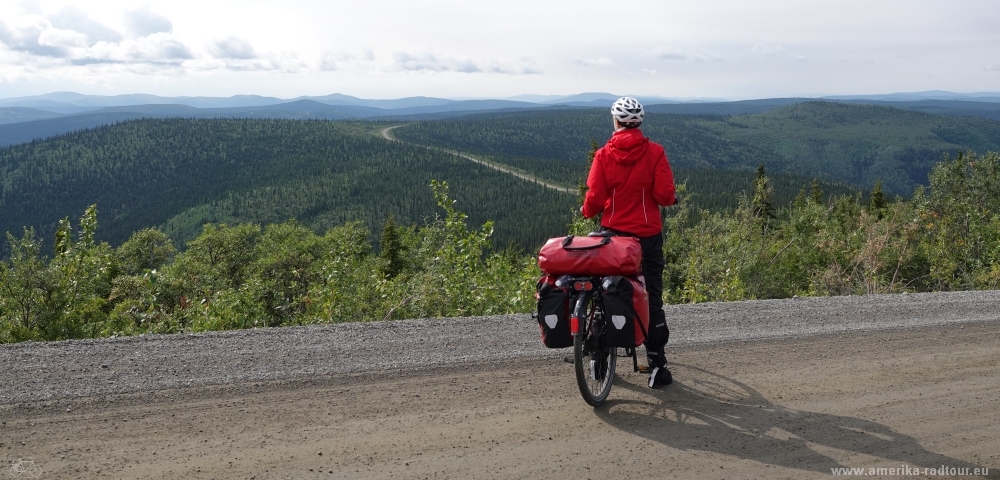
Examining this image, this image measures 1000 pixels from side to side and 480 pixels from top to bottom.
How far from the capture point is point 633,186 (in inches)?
228

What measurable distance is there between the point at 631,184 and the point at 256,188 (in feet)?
550

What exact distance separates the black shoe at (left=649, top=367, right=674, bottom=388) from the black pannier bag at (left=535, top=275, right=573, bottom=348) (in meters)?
1.27

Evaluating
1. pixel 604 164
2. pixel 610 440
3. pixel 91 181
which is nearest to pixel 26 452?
pixel 610 440

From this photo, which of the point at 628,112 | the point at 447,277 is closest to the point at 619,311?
the point at 628,112

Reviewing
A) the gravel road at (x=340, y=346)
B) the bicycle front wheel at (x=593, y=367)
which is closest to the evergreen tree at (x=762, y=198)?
the gravel road at (x=340, y=346)

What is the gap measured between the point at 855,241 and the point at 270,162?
592 ft

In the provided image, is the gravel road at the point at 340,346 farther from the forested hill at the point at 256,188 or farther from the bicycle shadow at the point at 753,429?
the forested hill at the point at 256,188

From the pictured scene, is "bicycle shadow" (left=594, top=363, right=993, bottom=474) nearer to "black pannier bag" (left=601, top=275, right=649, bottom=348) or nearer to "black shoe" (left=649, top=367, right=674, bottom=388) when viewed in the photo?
"black shoe" (left=649, top=367, right=674, bottom=388)

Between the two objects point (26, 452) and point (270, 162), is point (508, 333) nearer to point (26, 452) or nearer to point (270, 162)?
point (26, 452)

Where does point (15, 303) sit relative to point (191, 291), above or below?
above

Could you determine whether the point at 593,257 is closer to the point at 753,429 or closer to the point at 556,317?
the point at 556,317

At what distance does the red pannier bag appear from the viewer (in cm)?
529

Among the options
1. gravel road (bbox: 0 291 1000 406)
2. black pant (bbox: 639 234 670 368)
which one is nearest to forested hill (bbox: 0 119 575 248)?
gravel road (bbox: 0 291 1000 406)

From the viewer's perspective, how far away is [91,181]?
182625 millimetres
